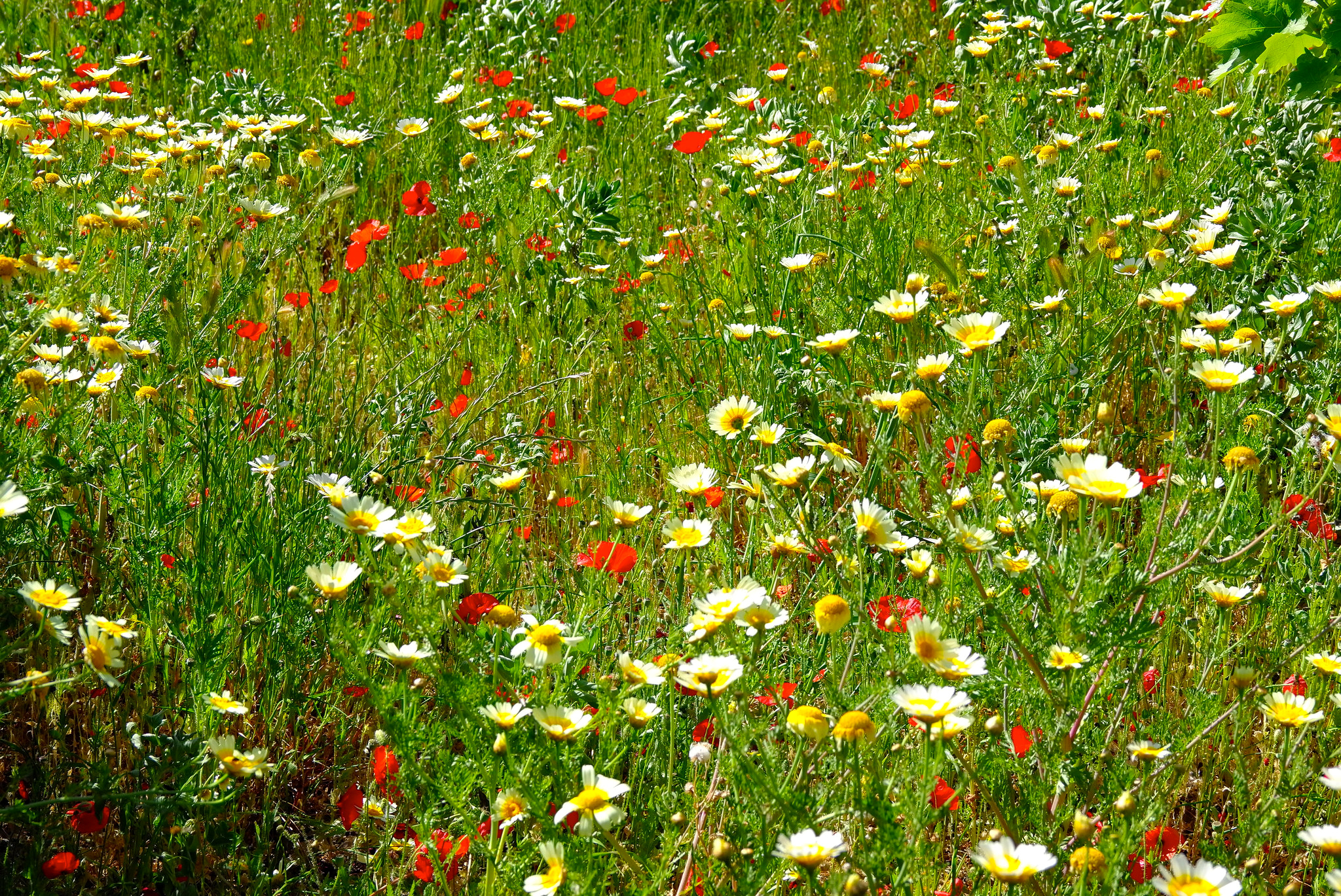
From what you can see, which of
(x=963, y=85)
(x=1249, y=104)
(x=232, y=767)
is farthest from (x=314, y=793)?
(x=963, y=85)

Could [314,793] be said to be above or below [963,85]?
below

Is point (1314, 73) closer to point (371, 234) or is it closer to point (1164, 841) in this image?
point (1164, 841)

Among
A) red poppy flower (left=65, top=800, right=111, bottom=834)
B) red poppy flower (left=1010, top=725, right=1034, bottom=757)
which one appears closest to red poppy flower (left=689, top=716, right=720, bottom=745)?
red poppy flower (left=1010, top=725, right=1034, bottom=757)

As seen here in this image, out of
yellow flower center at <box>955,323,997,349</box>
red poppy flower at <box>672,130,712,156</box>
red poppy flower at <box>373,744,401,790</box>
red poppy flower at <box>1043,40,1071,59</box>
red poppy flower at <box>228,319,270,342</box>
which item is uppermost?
red poppy flower at <box>1043,40,1071,59</box>

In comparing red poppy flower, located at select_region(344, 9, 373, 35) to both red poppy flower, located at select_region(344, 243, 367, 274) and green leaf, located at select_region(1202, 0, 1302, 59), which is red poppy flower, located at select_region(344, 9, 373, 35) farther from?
green leaf, located at select_region(1202, 0, 1302, 59)

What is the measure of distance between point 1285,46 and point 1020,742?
1517mm

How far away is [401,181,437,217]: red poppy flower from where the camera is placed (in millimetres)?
3104

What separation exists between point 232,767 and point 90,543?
2.74ft

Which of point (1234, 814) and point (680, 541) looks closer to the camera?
point (680, 541)

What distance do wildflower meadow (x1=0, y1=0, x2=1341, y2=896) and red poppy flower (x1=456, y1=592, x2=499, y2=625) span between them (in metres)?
0.03

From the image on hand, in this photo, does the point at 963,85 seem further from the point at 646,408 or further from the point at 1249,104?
the point at 646,408

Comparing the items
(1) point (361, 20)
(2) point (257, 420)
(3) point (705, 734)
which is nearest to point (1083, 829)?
(3) point (705, 734)

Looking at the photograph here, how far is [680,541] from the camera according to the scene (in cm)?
162

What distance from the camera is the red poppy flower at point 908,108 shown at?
3537 millimetres
